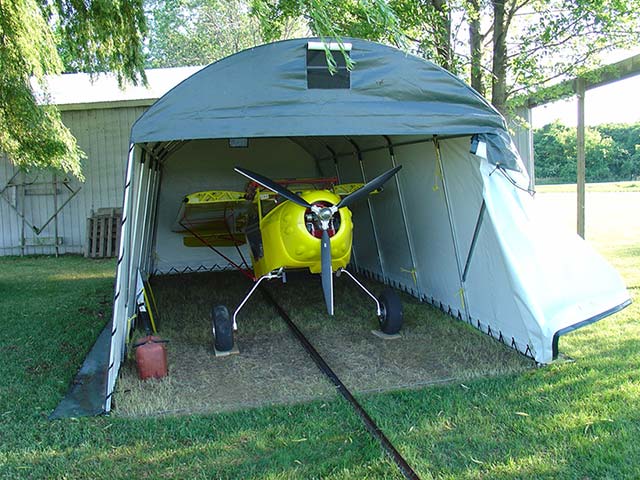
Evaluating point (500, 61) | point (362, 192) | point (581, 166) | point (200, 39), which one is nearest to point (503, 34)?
point (500, 61)

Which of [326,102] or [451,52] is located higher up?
[451,52]

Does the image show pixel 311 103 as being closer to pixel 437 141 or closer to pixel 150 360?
pixel 437 141

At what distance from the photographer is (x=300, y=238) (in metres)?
5.36

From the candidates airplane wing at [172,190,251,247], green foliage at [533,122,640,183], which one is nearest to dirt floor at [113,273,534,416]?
airplane wing at [172,190,251,247]

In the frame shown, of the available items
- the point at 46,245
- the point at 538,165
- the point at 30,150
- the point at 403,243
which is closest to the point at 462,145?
the point at 403,243

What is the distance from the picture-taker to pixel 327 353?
5.27m

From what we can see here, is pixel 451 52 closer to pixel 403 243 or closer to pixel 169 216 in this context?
pixel 403 243

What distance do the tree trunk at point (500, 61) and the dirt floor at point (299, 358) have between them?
9.29ft

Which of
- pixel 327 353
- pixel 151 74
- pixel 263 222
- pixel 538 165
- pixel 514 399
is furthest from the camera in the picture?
pixel 538 165

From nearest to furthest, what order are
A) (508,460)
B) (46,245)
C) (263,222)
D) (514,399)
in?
(508,460) → (514,399) → (263,222) → (46,245)

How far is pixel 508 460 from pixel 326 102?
289 centimetres

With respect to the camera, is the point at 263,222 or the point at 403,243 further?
the point at 403,243

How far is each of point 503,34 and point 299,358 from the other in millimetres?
5019

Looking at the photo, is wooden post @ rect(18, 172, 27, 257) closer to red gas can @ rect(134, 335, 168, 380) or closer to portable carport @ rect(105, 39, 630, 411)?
portable carport @ rect(105, 39, 630, 411)
